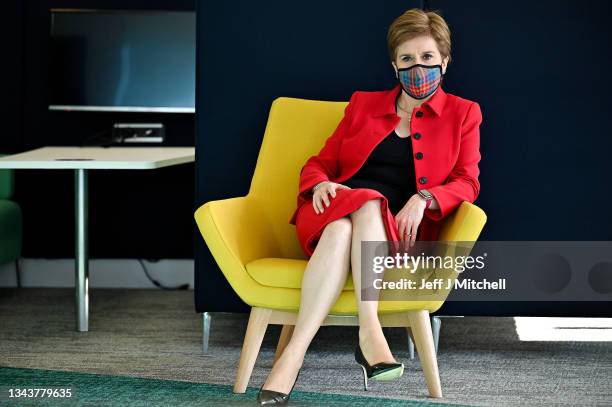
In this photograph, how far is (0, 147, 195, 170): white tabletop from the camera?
3.96 meters

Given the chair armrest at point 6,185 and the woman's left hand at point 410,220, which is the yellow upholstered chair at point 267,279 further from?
the chair armrest at point 6,185

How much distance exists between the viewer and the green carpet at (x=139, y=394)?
3.01 metres

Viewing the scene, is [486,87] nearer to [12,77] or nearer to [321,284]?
[321,284]

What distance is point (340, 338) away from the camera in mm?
4102

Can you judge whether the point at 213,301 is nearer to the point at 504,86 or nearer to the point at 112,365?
the point at 112,365

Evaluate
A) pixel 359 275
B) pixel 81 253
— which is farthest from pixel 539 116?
pixel 81 253

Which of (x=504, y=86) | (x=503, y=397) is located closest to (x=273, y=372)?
(x=503, y=397)

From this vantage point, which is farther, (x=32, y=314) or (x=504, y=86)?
(x=32, y=314)

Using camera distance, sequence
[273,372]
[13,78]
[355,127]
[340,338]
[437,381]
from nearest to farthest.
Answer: [273,372] < [437,381] < [355,127] < [340,338] < [13,78]

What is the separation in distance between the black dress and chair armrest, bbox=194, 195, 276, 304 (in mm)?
340

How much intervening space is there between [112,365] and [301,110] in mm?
1072

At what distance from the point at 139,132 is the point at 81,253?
141cm

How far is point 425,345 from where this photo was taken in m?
3.07

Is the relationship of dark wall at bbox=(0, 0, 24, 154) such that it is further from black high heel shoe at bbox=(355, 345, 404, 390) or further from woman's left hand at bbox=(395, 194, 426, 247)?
black high heel shoe at bbox=(355, 345, 404, 390)
